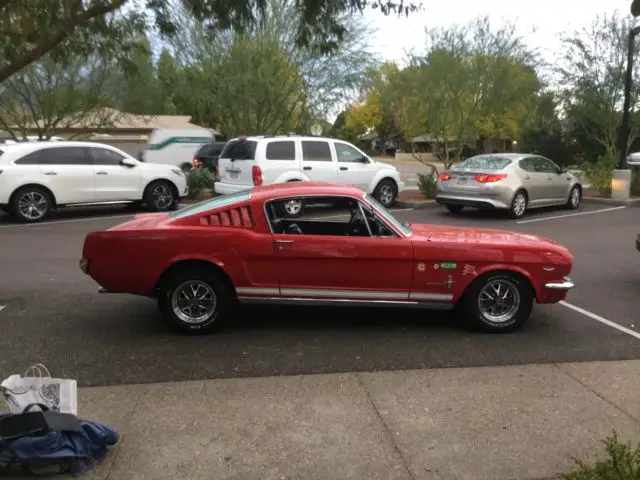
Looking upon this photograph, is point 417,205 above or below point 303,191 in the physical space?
below

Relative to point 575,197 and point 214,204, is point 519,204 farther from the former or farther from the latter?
point 214,204

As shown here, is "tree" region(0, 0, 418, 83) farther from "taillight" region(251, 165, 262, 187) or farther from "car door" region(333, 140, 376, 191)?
"car door" region(333, 140, 376, 191)

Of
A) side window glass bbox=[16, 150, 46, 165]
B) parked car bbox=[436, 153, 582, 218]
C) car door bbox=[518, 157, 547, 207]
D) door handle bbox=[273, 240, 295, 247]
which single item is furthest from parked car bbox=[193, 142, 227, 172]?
door handle bbox=[273, 240, 295, 247]

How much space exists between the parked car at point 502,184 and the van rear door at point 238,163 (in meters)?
4.57

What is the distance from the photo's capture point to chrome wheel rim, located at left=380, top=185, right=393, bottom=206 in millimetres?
15719

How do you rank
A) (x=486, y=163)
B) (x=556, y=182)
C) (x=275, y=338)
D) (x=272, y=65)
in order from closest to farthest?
(x=275, y=338) < (x=486, y=163) < (x=556, y=182) < (x=272, y=65)

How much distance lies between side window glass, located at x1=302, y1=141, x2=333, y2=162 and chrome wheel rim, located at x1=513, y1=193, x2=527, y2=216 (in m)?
4.39

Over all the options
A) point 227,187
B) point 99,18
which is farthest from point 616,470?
point 227,187

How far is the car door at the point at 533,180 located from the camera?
14562 millimetres

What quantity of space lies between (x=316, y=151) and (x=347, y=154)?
90 centimetres

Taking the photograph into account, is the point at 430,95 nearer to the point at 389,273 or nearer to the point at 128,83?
the point at 128,83

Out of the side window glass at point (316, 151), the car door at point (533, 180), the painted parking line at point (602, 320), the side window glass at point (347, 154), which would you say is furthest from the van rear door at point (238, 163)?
the painted parking line at point (602, 320)

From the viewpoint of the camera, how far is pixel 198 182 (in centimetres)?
1684

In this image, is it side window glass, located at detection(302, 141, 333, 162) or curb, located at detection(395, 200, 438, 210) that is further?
curb, located at detection(395, 200, 438, 210)
